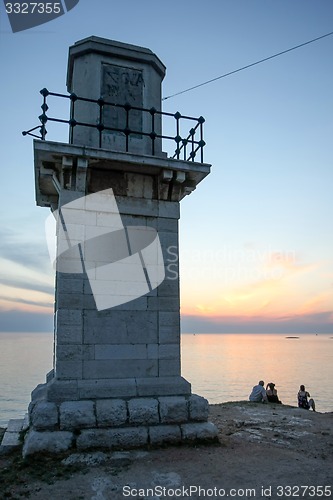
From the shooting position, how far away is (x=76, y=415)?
27.3ft

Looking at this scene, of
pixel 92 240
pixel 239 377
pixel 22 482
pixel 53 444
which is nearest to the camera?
pixel 22 482

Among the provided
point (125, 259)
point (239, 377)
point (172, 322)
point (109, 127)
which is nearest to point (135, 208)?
point (125, 259)

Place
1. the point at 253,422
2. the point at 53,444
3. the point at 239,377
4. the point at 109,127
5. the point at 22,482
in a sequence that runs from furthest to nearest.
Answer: the point at 239,377 → the point at 253,422 → the point at 109,127 → the point at 53,444 → the point at 22,482

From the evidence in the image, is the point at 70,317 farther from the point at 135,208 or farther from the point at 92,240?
the point at 135,208

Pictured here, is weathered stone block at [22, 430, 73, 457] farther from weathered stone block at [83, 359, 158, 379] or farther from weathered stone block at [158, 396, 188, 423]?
weathered stone block at [158, 396, 188, 423]

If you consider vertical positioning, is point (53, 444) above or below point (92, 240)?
below

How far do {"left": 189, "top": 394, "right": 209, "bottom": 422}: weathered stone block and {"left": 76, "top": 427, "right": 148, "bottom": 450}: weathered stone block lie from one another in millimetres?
1097

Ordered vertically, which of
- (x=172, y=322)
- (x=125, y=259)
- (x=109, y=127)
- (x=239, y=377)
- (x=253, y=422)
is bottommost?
(x=239, y=377)

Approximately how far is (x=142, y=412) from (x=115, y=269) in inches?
122

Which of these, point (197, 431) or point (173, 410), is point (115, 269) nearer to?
point (173, 410)

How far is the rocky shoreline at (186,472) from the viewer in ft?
21.6

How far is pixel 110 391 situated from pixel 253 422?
16.1 feet

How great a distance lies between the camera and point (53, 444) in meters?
7.99

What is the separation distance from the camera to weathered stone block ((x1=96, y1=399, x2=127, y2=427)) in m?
8.49
